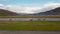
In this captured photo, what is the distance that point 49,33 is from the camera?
7086 millimetres

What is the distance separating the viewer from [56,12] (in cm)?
1196

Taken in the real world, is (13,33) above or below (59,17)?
below

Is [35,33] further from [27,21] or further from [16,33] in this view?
[27,21]

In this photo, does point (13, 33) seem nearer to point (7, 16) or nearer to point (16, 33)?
point (16, 33)

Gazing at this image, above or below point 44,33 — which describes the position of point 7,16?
above

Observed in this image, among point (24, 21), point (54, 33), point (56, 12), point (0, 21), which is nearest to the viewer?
point (54, 33)

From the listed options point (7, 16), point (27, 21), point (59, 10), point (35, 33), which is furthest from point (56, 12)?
point (35, 33)

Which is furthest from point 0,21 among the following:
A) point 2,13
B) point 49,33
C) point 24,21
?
point 49,33

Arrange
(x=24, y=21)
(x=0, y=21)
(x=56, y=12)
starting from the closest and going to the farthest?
(x=56, y=12) < (x=0, y=21) < (x=24, y=21)

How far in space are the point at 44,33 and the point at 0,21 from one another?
22.1 ft

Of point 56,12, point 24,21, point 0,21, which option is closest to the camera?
point 56,12

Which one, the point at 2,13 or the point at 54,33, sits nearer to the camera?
the point at 54,33

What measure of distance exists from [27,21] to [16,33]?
7.18 m

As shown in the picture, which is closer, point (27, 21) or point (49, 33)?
point (49, 33)
